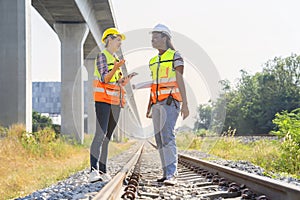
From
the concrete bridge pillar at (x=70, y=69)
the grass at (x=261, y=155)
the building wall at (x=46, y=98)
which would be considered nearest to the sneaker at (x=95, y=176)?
the grass at (x=261, y=155)

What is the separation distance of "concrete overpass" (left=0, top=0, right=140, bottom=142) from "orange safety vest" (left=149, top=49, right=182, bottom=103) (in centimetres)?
856

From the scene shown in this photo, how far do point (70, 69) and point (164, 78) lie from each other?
667 inches

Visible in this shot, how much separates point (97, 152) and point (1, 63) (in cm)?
875

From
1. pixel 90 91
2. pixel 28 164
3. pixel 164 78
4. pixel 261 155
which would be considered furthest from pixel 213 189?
pixel 90 91

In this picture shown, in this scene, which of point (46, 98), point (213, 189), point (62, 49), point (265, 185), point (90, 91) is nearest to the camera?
point (265, 185)

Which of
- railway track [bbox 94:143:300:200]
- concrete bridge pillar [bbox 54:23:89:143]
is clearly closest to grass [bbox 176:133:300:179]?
railway track [bbox 94:143:300:200]

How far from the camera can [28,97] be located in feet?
45.2

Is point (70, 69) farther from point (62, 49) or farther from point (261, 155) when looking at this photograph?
point (261, 155)

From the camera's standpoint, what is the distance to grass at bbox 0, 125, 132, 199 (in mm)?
7109

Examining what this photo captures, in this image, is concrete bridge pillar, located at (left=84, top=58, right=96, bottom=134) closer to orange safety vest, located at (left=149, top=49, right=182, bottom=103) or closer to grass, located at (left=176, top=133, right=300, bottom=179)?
grass, located at (left=176, top=133, right=300, bottom=179)

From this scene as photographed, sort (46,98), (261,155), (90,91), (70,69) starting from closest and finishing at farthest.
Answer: (261,155) < (70,69) < (90,91) < (46,98)

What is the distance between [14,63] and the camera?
44.2 ft

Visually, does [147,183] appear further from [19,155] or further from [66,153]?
[66,153]

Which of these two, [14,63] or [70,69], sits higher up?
[70,69]
